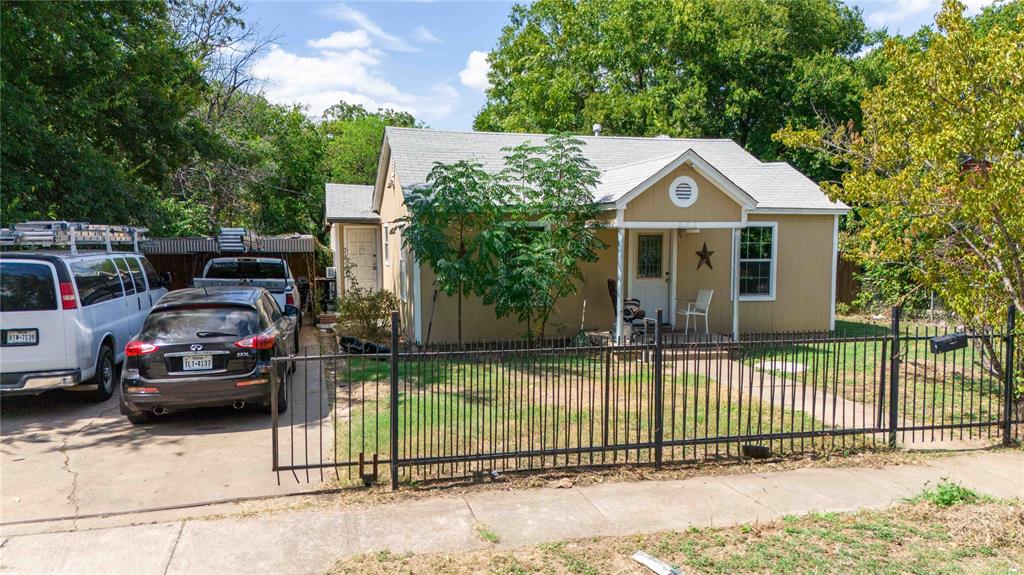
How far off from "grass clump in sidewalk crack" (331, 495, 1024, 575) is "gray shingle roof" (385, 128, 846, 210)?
8216 millimetres

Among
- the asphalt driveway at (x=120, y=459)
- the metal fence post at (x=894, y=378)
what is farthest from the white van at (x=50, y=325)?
the metal fence post at (x=894, y=378)

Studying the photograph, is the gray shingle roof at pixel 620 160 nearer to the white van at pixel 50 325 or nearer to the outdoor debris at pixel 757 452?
the white van at pixel 50 325

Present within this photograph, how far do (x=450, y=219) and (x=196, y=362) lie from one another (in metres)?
5.45

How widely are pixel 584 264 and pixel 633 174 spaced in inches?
83.0

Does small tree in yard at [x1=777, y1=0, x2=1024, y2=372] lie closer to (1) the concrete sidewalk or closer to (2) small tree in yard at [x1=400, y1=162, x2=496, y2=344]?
(1) the concrete sidewalk

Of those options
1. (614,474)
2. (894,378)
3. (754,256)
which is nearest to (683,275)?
(754,256)

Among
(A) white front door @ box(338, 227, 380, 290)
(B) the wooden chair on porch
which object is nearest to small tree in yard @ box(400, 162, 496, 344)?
(B) the wooden chair on porch

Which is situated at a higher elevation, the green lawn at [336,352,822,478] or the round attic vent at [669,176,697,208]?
the round attic vent at [669,176,697,208]

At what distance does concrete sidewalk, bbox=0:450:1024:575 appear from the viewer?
15.1 ft

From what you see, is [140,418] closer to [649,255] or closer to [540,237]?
[540,237]

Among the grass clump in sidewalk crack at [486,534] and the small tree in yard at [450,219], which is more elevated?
the small tree in yard at [450,219]

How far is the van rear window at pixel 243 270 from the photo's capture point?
1552 cm

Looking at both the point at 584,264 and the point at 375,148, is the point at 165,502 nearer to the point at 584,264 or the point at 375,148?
the point at 584,264

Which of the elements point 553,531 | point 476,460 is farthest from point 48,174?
point 553,531
